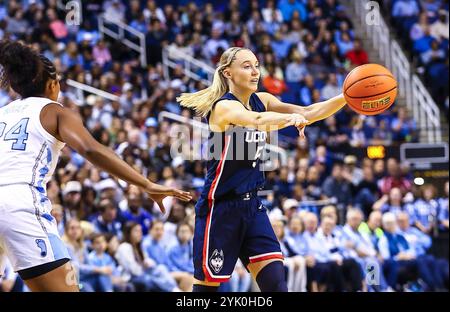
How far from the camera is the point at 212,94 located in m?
6.54

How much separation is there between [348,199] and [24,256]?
9.57m

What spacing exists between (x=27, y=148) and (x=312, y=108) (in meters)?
2.62

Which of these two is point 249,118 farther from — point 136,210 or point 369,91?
point 136,210

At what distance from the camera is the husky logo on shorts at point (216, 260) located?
20.4ft

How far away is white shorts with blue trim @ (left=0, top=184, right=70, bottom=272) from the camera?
4660 millimetres

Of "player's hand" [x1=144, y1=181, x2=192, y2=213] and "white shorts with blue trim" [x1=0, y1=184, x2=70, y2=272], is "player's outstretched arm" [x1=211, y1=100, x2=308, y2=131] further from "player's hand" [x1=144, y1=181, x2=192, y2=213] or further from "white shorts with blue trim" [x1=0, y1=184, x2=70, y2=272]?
"white shorts with blue trim" [x1=0, y1=184, x2=70, y2=272]

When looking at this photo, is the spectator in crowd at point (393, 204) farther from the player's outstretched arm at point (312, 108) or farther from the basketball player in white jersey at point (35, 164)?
the basketball player in white jersey at point (35, 164)

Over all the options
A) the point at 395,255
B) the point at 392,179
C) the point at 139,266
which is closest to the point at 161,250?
the point at 139,266

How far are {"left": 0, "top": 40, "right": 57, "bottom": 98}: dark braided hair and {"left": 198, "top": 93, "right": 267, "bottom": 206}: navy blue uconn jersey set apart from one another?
5.47 ft

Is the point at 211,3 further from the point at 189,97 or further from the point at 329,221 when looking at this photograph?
the point at 189,97

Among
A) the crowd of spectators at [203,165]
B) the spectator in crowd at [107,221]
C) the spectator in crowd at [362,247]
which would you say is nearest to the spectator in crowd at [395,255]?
the crowd of spectators at [203,165]

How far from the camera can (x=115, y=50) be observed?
17297mm
